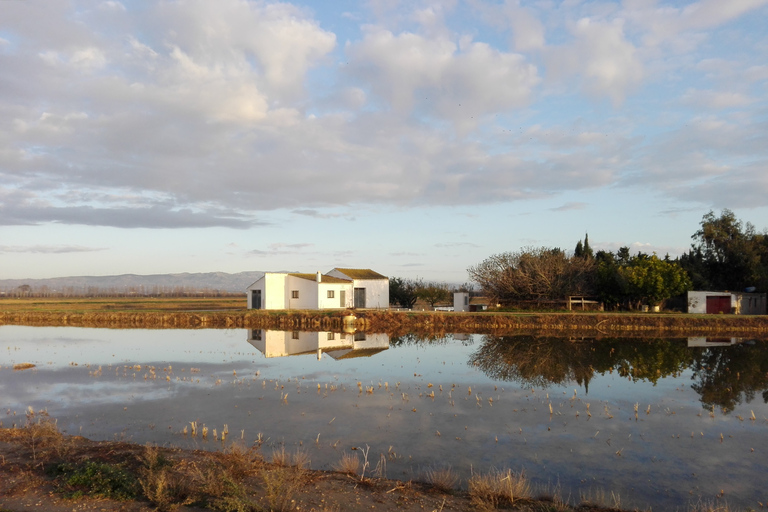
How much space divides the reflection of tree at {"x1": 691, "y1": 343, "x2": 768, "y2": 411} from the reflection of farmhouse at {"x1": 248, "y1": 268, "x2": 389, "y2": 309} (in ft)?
89.4

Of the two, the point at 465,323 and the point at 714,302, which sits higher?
the point at 714,302

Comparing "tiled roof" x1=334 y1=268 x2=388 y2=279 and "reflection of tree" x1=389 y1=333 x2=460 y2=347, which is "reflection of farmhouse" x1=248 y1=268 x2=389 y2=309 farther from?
"reflection of tree" x1=389 y1=333 x2=460 y2=347

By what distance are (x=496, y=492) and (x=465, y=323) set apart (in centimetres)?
2946

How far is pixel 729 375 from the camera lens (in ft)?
62.0

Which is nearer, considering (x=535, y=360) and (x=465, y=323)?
(x=535, y=360)

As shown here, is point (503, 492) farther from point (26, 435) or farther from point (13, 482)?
point (26, 435)

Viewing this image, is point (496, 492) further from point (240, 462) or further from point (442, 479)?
point (240, 462)

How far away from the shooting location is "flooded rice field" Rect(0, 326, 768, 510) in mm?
9164

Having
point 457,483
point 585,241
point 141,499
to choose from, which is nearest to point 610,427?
point 457,483

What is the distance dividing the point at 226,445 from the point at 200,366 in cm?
1079

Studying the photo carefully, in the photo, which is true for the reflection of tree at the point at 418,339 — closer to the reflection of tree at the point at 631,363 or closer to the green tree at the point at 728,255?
the reflection of tree at the point at 631,363

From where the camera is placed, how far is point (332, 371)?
1934 cm

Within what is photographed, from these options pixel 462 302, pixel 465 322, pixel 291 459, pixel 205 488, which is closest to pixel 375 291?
pixel 462 302

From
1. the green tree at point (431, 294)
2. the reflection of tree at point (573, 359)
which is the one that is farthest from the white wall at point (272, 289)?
the reflection of tree at point (573, 359)
